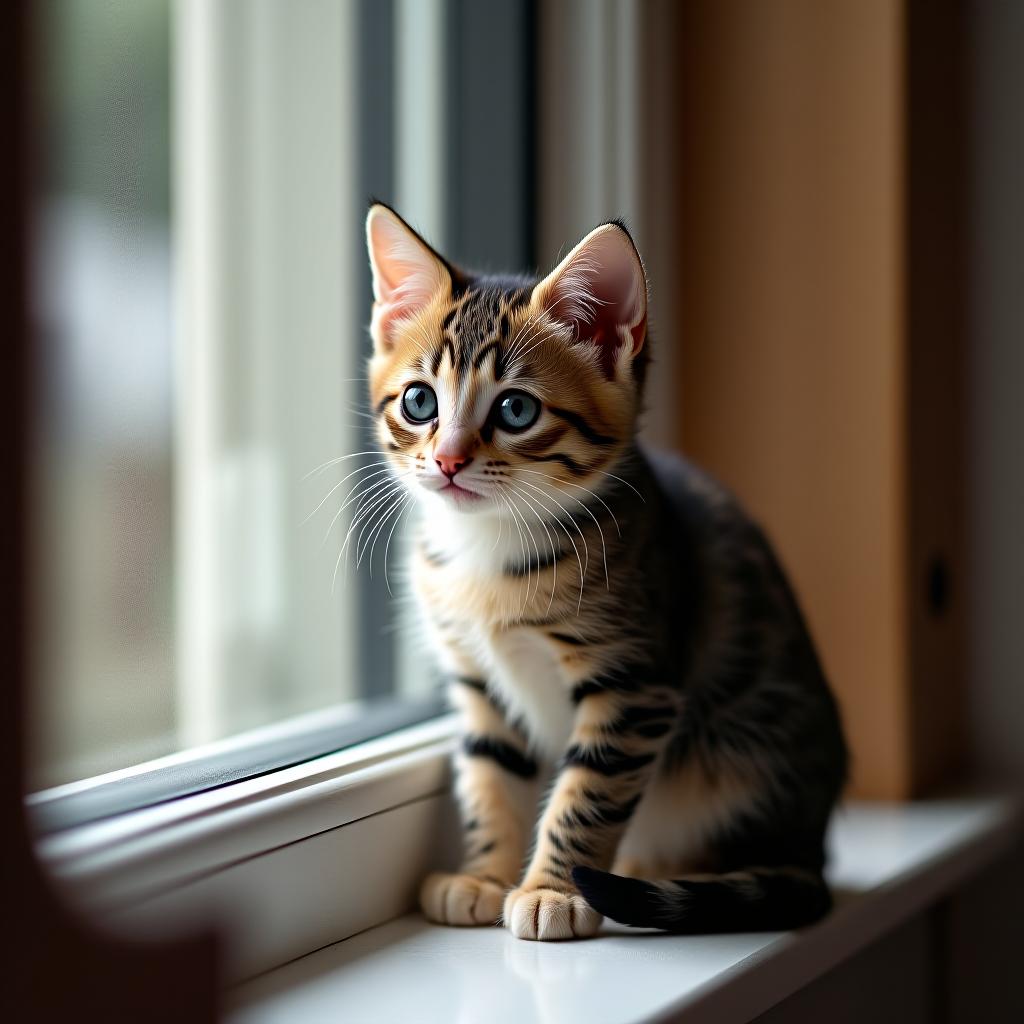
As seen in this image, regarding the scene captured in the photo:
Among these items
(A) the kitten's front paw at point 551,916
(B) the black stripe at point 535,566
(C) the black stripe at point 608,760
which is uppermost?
(B) the black stripe at point 535,566

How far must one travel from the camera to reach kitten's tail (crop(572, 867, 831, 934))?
2.87 ft

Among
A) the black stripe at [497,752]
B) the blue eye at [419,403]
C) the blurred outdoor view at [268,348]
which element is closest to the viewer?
the blue eye at [419,403]

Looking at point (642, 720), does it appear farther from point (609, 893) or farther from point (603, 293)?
point (603, 293)

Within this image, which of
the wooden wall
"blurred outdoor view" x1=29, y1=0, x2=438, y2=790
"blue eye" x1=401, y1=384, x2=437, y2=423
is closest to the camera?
"blue eye" x1=401, y1=384, x2=437, y2=423

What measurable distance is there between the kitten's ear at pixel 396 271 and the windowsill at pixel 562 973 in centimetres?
51

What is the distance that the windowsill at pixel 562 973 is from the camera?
78 centimetres

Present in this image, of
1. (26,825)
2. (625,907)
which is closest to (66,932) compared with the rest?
(26,825)

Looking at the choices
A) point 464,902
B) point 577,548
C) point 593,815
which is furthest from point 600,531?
point 464,902

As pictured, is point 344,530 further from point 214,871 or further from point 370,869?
point 214,871

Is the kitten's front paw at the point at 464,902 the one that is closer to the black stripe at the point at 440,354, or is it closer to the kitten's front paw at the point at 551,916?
the kitten's front paw at the point at 551,916

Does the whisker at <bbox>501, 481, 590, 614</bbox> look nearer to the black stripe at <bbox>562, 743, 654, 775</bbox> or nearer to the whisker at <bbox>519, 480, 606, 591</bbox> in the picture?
the whisker at <bbox>519, 480, 606, 591</bbox>

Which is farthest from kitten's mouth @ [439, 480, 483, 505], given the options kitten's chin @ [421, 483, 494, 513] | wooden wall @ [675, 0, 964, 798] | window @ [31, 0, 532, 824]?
wooden wall @ [675, 0, 964, 798]

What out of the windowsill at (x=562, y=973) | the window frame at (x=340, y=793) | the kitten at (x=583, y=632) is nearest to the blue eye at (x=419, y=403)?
the kitten at (x=583, y=632)

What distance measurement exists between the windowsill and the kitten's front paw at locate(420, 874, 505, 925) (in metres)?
0.01
